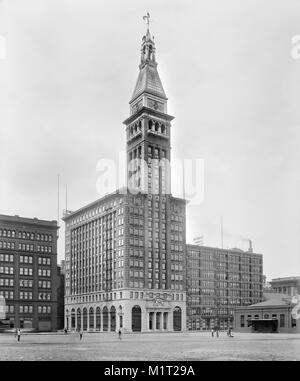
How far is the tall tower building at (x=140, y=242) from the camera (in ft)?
399

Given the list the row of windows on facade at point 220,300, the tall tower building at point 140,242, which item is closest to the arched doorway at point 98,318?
the tall tower building at point 140,242

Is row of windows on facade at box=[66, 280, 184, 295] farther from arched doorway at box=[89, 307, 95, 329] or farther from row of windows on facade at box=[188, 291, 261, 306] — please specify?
row of windows on facade at box=[188, 291, 261, 306]

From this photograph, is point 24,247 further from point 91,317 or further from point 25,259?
point 91,317

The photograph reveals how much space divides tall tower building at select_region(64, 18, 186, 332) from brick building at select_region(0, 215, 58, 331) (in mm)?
12255

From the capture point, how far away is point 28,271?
119 m

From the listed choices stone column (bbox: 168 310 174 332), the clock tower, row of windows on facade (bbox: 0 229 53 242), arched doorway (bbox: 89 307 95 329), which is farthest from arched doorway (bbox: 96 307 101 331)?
the clock tower

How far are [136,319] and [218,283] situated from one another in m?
52.2

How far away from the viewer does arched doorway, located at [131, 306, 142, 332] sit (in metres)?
122

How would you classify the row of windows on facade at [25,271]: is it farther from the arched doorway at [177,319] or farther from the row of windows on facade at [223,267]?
the row of windows on facade at [223,267]
